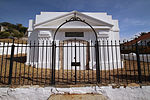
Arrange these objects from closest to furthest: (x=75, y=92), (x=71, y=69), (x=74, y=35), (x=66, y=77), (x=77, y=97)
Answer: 1. (x=77, y=97)
2. (x=75, y=92)
3. (x=71, y=69)
4. (x=66, y=77)
5. (x=74, y=35)

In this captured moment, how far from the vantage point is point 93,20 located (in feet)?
25.5

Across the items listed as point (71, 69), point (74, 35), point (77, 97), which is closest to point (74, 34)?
point (74, 35)

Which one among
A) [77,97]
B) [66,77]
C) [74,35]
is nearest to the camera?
[77,97]

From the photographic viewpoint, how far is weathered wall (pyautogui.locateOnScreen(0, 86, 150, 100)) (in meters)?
3.23

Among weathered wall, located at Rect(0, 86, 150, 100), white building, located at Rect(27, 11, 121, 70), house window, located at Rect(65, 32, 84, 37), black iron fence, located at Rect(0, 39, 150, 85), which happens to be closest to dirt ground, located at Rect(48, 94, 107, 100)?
weathered wall, located at Rect(0, 86, 150, 100)

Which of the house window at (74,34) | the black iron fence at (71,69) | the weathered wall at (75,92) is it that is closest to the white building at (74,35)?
the house window at (74,34)

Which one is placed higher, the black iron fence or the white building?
the white building

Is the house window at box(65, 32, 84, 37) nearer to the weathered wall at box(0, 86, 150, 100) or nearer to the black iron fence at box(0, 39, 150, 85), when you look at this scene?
the black iron fence at box(0, 39, 150, 85)

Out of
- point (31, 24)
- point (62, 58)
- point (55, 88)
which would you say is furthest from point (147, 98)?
point (31, 24)

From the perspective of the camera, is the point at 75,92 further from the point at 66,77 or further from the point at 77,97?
the point at 66,77

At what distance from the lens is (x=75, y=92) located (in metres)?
3.27

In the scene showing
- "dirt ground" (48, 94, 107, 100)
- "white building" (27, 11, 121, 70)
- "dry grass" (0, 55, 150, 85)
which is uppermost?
"white building" (27, 11, 121, 70)

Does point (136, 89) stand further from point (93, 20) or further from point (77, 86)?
point (93, 20)

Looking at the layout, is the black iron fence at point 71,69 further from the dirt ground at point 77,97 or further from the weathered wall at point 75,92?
the dirt ground at point 77,97
